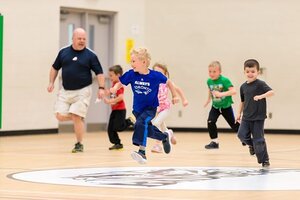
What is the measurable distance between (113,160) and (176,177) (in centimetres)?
294

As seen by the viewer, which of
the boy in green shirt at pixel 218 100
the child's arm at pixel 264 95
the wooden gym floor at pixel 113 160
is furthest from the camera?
the boy in green shirt at pixel 218 100

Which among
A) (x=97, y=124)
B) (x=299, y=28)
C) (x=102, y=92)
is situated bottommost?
(x=97, y=124)

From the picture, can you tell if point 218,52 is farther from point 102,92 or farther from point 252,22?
point 102,92

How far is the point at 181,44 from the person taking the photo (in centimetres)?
2211

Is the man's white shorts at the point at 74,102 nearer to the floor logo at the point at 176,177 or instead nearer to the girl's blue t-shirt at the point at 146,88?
the girl's blue t-shirt at the point at 146,88

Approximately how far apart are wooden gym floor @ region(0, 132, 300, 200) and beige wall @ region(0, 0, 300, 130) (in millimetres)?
911

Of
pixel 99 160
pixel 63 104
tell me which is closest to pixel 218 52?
pixel 63 104

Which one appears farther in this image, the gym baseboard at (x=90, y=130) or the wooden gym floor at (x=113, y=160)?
the gym baseboard at (x=90, y=130)

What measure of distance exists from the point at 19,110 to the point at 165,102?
7131mm

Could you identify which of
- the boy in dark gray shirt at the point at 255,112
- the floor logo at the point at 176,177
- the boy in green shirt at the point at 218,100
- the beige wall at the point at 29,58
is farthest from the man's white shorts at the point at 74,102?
the beige wall at the point at 29,58

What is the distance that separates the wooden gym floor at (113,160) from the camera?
25.0ft

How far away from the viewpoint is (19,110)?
19.5 meters

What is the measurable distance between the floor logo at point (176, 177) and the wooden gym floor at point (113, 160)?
0.34 metres

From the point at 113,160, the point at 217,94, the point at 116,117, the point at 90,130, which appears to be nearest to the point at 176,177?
the point at 113,160
